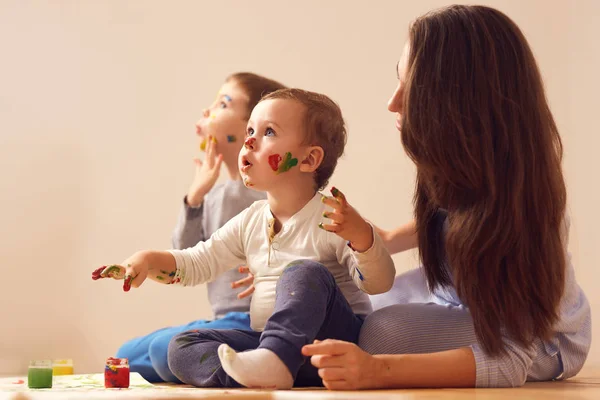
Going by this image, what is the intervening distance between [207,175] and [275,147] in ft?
2.11

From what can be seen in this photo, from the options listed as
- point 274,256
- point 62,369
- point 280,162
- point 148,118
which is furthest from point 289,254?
point 148,118

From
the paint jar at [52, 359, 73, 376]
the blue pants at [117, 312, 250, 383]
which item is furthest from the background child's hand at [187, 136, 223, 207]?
the paint jar at [52, 359, 73, 376]

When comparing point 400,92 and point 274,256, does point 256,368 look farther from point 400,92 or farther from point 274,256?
point 400,92

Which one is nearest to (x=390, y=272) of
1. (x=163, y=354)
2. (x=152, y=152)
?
(x=163, y=354)

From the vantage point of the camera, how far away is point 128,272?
4.43 feet

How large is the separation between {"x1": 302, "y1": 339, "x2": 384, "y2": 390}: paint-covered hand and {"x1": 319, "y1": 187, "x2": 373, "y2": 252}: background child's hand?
0.17 metres

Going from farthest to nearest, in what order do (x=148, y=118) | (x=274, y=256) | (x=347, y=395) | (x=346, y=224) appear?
(x=148, y=118)
(x=274, y=256)
(x=346, y=224)
(x=347, y=395)

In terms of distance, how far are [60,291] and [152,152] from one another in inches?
23.1

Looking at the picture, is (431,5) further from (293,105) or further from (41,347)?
(41,347)

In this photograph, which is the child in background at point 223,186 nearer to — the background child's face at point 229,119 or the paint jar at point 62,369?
the background child's face at point 229,119

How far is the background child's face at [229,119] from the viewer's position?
6.59ft

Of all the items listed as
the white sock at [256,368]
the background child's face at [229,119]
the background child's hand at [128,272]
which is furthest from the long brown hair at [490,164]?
the background child's face at [229,119]

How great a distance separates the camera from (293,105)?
1.43 meters

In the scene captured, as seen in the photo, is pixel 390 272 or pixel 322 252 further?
pixel 322 252
